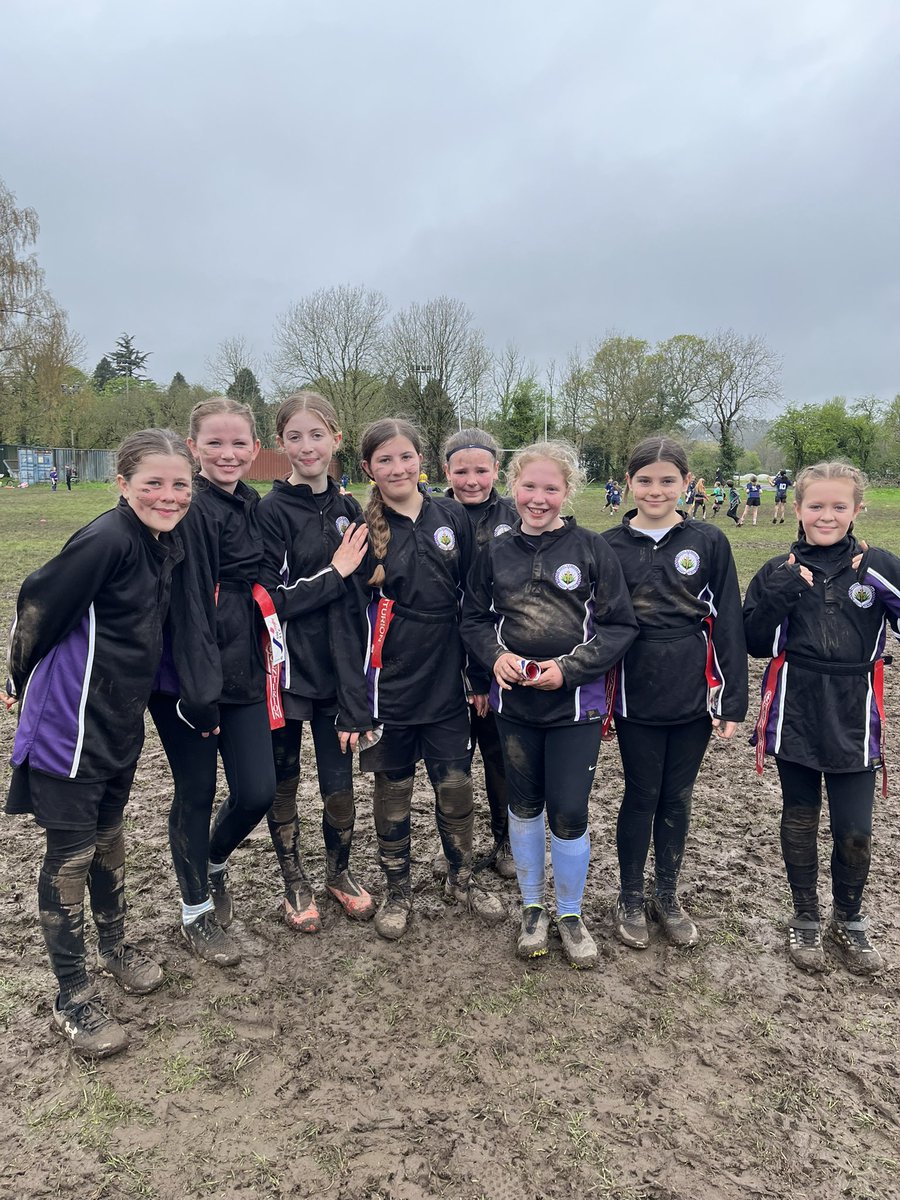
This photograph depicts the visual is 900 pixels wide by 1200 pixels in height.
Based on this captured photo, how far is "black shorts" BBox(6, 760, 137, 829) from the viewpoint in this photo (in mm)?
Result: 2586

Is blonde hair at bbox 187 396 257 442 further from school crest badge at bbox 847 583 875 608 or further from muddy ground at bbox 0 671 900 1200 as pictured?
school crest badge at bbox 847 583 875 608

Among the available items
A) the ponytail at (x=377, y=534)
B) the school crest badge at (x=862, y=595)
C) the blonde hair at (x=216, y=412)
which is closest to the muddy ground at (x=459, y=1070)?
the school crest badge at (x=862, y=595)

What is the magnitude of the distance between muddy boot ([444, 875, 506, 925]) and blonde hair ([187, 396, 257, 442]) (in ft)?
7.61

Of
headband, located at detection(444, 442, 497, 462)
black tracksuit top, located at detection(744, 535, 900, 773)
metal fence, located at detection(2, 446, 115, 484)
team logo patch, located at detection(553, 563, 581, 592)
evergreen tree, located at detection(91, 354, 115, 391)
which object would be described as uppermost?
evergreen tree, located at detection(91, 354, 115, 391)

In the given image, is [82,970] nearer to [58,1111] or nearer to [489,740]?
[58,1111]

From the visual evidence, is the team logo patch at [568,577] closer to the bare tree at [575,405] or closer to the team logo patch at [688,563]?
the team logo patch at [688,563]

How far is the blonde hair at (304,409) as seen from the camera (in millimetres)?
3281

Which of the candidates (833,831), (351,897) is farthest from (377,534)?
(833,831)

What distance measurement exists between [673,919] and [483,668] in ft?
4.64

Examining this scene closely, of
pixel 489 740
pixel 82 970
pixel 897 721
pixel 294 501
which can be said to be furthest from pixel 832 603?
pixel 897 721

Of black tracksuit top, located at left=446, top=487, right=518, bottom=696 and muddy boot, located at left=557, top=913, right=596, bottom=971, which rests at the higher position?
black tracksuit top, located at left=446, top=487, right=518, bottom=696

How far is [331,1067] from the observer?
2.60 metres

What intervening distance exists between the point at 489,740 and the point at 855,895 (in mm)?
1780

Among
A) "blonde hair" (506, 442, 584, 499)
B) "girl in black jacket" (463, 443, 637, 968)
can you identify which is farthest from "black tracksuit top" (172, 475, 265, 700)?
"blonde hair" (506, 442, 584, 499)
